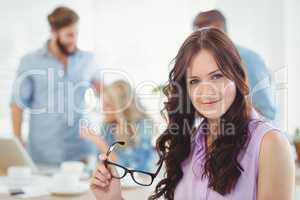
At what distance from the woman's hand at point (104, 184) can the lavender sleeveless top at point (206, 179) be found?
0.53 ft

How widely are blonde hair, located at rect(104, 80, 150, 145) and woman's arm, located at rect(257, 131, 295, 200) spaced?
611 millimetres

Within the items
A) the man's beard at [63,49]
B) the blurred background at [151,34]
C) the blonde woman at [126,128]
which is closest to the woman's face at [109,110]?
the blonde woman at [126,128]

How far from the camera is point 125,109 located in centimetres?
155

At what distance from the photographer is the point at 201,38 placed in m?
1.03

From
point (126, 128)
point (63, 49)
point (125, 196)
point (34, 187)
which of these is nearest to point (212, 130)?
point (125, 196)

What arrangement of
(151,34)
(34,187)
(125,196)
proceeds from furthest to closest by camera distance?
1. (151,34)
2. (34,187)
3. (125,196)

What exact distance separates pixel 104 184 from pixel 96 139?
453mm

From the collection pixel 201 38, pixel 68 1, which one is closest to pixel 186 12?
pixel 201 38

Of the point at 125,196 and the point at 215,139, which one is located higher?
the point at 215,139

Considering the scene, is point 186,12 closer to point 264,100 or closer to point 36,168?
point 264,100

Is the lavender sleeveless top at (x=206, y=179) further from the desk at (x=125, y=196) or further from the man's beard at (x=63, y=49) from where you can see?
the man's beard at (x=63, y=49)

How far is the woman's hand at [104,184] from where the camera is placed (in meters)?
1.07

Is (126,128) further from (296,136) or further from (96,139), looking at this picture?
(296,136)

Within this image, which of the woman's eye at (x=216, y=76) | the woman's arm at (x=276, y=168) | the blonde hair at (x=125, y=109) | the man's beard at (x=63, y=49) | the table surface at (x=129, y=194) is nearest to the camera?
the woman's arm at (x=276, y=168)
